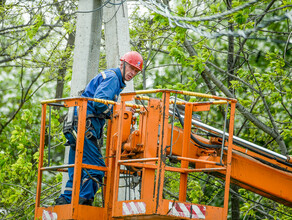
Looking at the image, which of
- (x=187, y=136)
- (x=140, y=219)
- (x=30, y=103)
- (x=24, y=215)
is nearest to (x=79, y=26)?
(x=187, y=136)

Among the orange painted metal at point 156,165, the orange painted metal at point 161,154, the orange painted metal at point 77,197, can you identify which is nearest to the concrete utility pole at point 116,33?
the orange painted metal at point 156,165

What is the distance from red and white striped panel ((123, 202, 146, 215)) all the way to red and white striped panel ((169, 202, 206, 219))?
0.33 m

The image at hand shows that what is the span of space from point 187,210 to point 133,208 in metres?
0.66

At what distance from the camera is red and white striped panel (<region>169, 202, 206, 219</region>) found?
7.29m

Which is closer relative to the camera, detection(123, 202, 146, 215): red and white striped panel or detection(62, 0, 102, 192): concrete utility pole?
detection(123, 202, 146, 215): red and white striped panel

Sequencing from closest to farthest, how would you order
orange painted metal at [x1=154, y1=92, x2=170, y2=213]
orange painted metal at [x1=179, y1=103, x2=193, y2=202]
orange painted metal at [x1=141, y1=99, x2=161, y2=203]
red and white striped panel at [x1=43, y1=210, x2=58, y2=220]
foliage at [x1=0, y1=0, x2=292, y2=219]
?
orange painted metal at [x1=154, y1=92, x2=170, y2=213], orange painted metal at [x1=141, y1=99, x2=161, y2=203], red and white striped panel at [x1=43, y1=210, x2=58, y2=220], orange painted metal at [x1=179, y1=103, x2=193, y2=202], foliage at [x1=0, y1=0, x2=292, y2=219]

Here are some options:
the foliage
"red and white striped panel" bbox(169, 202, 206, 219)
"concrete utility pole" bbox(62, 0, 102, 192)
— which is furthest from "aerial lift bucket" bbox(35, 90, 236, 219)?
the foliage

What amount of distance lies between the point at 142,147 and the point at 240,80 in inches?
241

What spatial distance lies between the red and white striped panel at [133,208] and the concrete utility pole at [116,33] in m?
3.28

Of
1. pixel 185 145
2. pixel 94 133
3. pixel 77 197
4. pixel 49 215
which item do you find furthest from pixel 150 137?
pixel 49 215

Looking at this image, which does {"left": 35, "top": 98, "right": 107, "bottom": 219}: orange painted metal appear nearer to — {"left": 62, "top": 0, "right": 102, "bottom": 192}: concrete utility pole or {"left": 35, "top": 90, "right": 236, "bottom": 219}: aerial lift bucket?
{"left": 35, "top": 90, "right": 236, "bottom": 219}: aerial lift bucket

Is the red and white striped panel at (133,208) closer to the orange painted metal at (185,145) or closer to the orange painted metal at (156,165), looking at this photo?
the orange painted metal at (156,165)

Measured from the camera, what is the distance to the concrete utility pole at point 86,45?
1015 cm

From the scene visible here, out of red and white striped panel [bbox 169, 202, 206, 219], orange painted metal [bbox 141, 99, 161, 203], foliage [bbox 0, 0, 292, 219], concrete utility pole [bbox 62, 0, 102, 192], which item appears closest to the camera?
red and white striped panel [bbox 169, 202, 206, 219]
